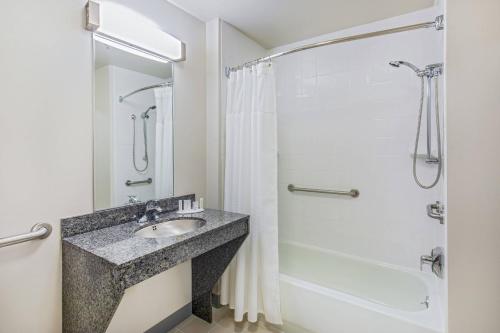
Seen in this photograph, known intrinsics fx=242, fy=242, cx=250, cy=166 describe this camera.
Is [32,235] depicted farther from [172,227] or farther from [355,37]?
[355,37]

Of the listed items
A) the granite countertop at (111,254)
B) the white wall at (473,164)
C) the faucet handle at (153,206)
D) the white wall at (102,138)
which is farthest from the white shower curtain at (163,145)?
the white wall at (473,164)

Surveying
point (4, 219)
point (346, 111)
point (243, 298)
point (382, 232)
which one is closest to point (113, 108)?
point (4, 219)

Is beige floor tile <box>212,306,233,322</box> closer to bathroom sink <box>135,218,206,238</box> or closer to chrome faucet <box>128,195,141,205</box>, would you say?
bathroom sink <box>135,218,206,238</box>

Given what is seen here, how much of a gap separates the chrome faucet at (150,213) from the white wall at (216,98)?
575mm

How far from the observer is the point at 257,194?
1.87 metres

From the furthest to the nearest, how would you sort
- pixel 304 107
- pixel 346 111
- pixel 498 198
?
1. pixel 304 107
2. pixel 346 111
3. pixel 498 198

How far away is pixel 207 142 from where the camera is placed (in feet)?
7.16

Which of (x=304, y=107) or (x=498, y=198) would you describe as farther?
(x=304, y=107)

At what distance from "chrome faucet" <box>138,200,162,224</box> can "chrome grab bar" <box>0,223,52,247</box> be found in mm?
479

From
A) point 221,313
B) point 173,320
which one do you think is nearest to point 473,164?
point 221,313

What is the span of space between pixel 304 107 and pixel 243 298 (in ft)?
6.08

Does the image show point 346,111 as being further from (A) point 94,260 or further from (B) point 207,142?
(A) point 94,260

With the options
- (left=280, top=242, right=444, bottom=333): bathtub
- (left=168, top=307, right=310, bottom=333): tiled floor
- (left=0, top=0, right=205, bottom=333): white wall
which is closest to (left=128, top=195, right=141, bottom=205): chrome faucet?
(left=0, top=0, right=205, bottom=333): white wall

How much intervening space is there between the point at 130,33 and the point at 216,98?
2.54 feet
